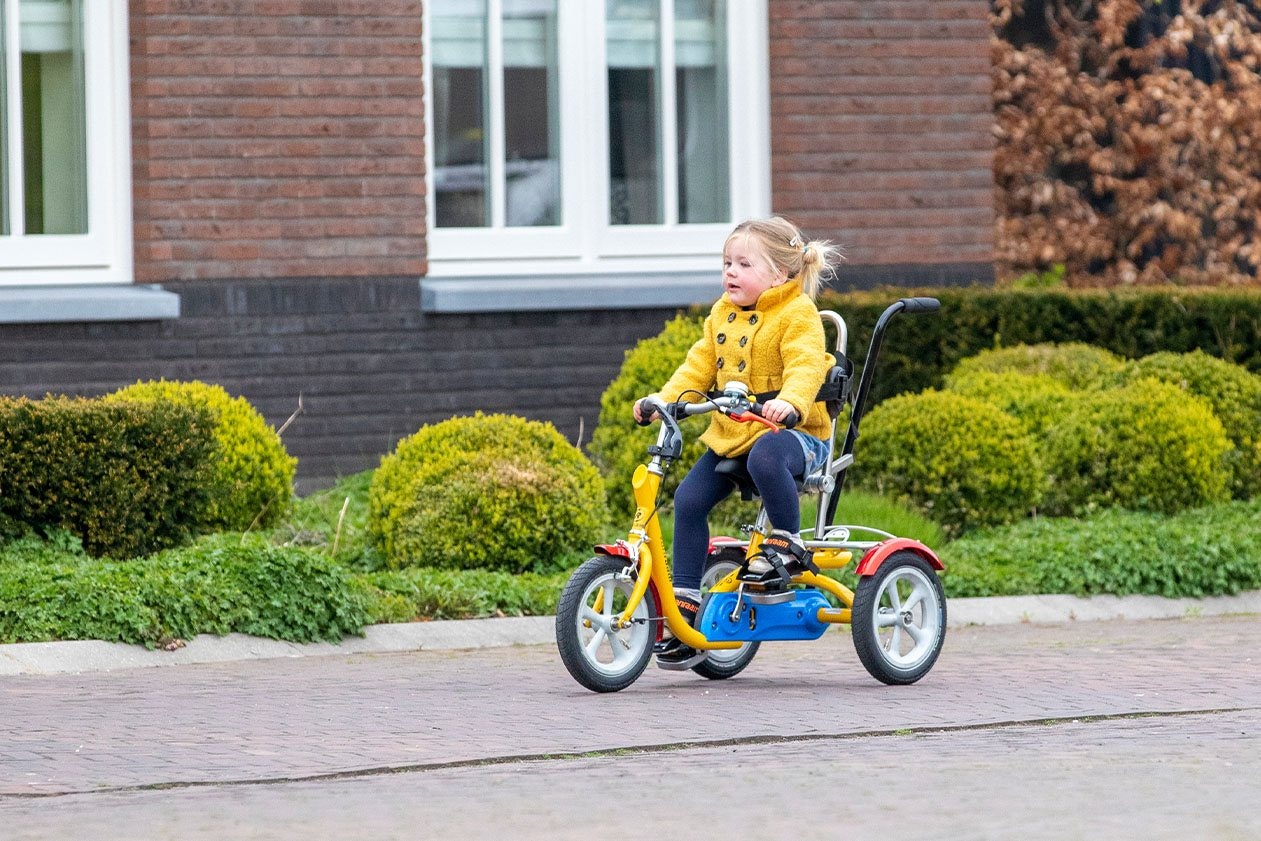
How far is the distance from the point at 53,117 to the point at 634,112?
3478mm

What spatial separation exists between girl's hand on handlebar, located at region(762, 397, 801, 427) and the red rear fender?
1.97 ft

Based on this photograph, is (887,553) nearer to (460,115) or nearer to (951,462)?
(951,462)

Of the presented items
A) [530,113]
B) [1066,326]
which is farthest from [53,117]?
[1066,326]

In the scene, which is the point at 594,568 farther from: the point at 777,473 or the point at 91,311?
the point at 91,311

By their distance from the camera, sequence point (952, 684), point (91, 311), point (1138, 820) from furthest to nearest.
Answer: point (91, 311)
point (952, 684)
point (1138, 820)

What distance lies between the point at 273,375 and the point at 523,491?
3159mm

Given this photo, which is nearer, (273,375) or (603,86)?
(273,375)

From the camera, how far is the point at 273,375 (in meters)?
11.8

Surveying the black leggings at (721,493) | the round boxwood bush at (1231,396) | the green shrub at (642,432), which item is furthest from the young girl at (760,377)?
the round boxwood bush at (1231,396)

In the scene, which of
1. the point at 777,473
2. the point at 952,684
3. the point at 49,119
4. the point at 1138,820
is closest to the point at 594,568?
the point at 777,473

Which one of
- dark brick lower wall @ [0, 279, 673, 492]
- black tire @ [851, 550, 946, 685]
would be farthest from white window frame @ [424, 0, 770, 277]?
black tire @ [851, 550, 946, 685]

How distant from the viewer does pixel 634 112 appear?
42.2 ft

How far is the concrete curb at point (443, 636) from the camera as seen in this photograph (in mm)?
7453

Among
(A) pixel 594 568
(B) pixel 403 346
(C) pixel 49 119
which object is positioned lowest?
(A) pixel 594 568
